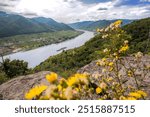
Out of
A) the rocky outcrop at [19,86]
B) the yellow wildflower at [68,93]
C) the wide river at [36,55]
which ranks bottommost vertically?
the wide river at [36,55]

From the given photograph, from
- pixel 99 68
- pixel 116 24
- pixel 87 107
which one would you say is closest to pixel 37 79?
pixel 99 68

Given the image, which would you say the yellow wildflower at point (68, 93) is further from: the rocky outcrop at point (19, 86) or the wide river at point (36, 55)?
the wide river at point (36, 55)

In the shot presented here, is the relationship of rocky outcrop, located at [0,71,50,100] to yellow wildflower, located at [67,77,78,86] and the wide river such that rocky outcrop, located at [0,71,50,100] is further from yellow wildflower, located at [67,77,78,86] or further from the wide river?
the wide river

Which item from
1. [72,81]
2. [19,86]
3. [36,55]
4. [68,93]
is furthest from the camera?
[36,55]

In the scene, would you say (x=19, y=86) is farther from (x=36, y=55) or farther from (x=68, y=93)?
(x=36, y=55)

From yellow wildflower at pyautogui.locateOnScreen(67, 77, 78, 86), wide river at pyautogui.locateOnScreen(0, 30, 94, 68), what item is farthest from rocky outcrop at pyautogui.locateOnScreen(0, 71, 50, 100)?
wide river at pyautogui.locateOnScreen(0, 30, 94, 68)

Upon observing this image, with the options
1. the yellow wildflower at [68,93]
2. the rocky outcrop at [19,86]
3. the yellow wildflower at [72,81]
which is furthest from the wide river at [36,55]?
the yellow wildflower at [68,93]

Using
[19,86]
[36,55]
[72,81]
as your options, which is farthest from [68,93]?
[36,55]

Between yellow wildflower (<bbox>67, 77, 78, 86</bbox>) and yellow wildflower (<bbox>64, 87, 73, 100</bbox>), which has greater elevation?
yellow wildflower (<bbox>67, 77, 78, 86</bbox>)
